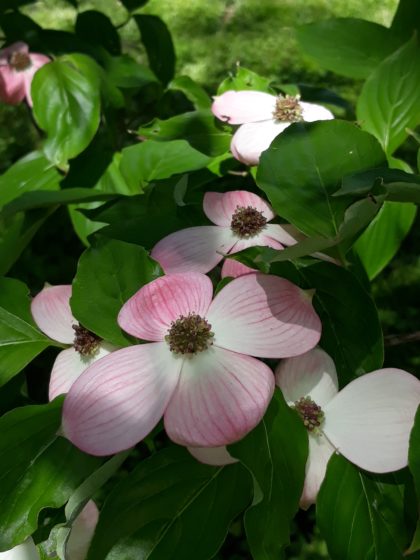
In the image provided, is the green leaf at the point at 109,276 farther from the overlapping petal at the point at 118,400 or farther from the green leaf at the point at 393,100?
the green leaf at the point at 393,100

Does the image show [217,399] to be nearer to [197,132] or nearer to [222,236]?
[222,236]

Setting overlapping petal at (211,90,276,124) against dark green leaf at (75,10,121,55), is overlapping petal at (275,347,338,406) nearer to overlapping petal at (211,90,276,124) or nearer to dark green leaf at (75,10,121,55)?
overlapping petal at (211,90,276,124)

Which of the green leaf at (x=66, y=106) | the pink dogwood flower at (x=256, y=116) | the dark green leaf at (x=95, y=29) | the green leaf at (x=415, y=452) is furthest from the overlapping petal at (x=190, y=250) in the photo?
the dark green leaf at (x=95, y=29)

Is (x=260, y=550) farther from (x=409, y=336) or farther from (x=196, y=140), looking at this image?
(x=196, y=140)

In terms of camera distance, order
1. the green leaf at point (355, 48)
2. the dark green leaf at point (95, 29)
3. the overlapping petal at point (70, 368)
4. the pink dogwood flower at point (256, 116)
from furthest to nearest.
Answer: the dark green leaf at point (95, 29) → the green leaf at point (355, 48) → the pink dogwood flower at point (256, 116) → the overlapping petal at point (70, 368)

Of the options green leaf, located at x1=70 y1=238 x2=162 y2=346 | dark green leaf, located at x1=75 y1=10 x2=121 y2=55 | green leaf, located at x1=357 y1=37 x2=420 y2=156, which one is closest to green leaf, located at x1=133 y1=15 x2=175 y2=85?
dark green leaf, located at x1=75 y1=10 x2=121 y2=55

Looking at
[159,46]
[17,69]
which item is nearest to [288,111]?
[17,69]
